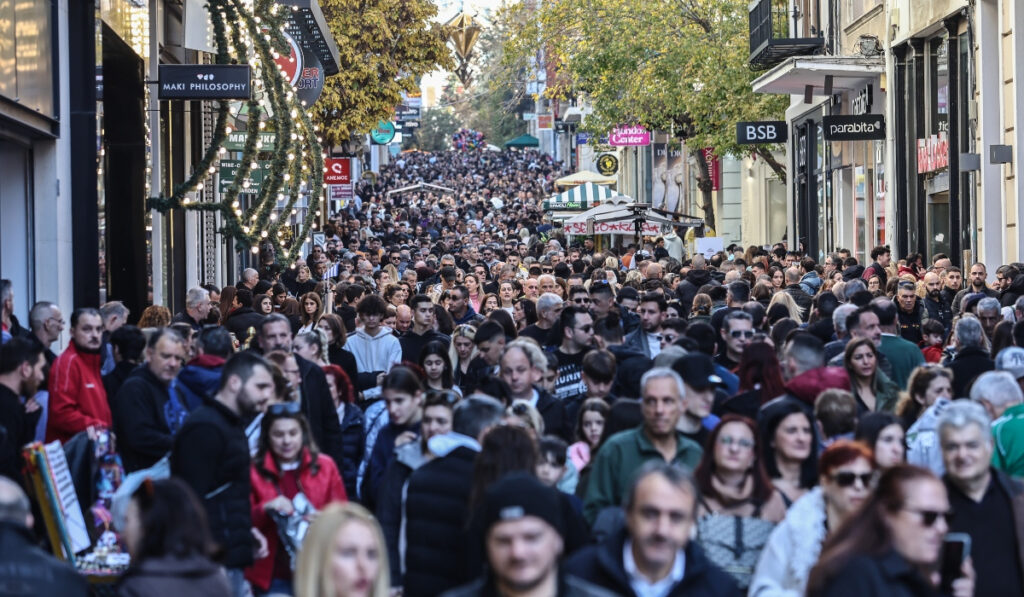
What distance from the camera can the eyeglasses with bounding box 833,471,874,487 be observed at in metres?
6.24

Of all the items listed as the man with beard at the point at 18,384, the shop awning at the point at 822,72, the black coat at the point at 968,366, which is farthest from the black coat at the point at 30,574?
the shop awning at the point at 822,72

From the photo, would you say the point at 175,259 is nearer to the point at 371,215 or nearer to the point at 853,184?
the point at 853,184

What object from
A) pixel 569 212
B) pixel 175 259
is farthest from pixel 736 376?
pixel 569 212

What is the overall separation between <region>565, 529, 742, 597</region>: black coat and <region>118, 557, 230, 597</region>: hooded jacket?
1137mm

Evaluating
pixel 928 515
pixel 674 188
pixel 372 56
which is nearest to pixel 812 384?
pixel 928 515

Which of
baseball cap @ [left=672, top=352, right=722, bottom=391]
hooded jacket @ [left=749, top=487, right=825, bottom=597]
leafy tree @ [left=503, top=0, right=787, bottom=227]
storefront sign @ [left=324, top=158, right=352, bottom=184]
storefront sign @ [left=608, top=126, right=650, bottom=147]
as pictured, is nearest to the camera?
hooded jacket @ [left=749, top=487, right=825, bottom=597]

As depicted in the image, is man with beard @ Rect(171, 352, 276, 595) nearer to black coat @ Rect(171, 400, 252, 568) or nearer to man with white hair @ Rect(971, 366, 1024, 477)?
black coat @ Rect(171, 400, 252, 568)

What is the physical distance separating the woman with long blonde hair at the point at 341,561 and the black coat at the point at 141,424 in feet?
13.2

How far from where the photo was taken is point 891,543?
519 cm

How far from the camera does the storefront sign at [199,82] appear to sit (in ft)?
60.4

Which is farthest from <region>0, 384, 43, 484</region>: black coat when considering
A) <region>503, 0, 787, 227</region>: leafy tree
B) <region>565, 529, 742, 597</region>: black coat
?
<region>503, 0, 787, 227</region>: leafy tree

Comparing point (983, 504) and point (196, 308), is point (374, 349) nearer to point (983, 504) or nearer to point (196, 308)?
point (196, 308)

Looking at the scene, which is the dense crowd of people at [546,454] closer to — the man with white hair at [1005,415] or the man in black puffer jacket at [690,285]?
the man with white hair at [1005,415]

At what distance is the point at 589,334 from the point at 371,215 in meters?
47.3
